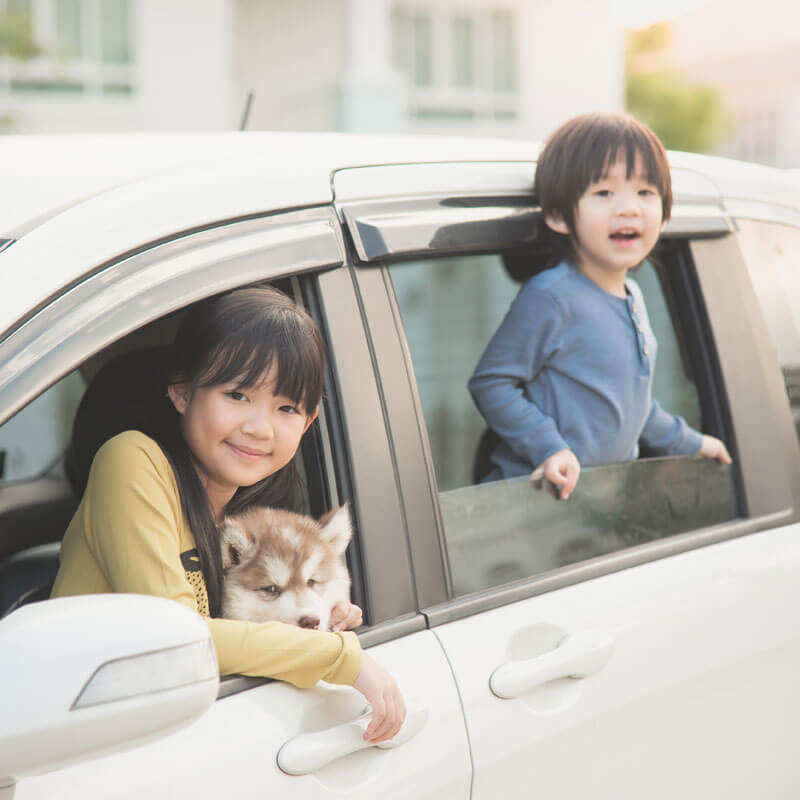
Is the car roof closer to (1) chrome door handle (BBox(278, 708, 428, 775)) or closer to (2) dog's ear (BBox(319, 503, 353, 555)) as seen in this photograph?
(2) dog's ear (BBox(319, 503, 353, 555))

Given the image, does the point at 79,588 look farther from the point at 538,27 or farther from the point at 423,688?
the point at 538,27

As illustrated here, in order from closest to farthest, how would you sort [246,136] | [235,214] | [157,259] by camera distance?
[157,259], [235,214], [246,136]

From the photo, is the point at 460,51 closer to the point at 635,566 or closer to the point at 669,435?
the point at 669,435

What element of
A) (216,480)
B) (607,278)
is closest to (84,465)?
(216,480)

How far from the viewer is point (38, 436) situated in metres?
3.05

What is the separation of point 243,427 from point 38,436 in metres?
1.71

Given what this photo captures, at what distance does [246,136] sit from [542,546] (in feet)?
2.84

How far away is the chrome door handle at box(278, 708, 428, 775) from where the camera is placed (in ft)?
4.34

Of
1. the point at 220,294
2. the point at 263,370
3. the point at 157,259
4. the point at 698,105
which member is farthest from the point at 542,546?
the point at 698,105

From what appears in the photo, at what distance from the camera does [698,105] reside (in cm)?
3366

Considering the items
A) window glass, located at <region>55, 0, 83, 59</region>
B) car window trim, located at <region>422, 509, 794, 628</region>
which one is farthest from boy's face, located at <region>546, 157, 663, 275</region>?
window glass, located at <region>55, 0, 83, 59</region>

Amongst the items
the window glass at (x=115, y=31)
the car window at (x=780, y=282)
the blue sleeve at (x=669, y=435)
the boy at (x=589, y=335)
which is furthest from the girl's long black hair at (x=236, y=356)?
the window glass at (x=115, y=31)

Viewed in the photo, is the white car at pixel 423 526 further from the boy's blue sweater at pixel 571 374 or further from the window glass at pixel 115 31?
the window glass at pixel 115 31

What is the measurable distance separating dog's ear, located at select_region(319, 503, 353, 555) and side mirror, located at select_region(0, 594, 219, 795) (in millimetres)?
445
